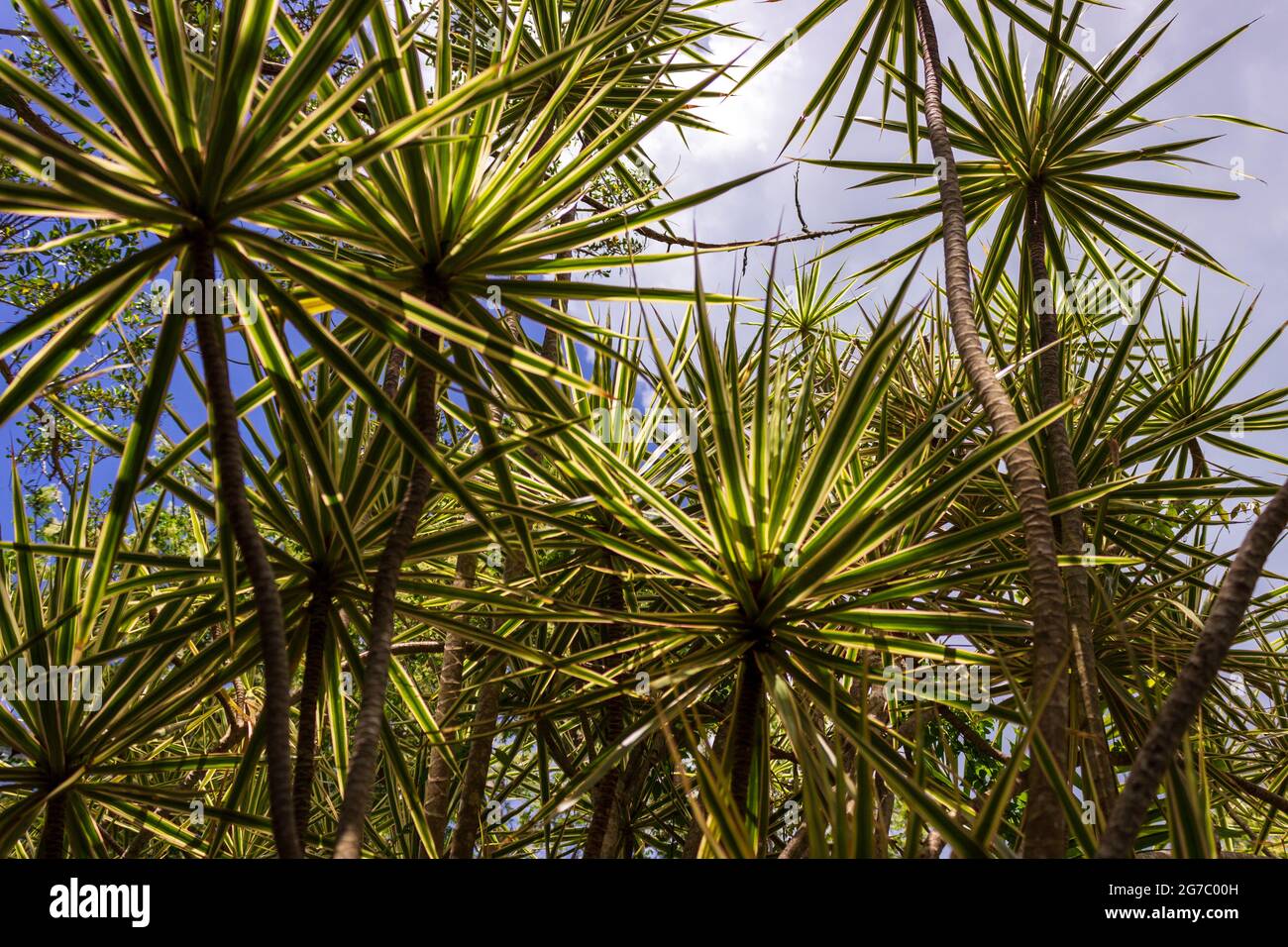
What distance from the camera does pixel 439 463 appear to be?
5.63 feet

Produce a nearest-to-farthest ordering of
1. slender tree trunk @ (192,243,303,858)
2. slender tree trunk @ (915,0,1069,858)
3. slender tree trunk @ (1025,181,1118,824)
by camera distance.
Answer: slender tree trunk @ (192,243,303,858) < slender tree trunk @ (915,0,1069,858) < slender tree trunk @ (1025,181,1118,824)

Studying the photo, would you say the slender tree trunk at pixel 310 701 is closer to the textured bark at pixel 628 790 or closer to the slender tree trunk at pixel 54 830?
the slender tree trunk at pixel 54 830

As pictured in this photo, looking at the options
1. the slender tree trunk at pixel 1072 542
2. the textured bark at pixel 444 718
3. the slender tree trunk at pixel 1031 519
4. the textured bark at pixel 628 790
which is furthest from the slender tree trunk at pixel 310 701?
the slender tree trunk at pixel 1072 542

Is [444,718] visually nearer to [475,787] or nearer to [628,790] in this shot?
[475,787]

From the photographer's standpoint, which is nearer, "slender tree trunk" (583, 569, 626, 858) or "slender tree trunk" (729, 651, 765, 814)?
"slender tree trunk" (729, 651, 765, 814)

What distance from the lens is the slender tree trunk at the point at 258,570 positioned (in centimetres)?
142

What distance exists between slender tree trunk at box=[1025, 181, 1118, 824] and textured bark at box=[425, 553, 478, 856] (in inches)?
73.6

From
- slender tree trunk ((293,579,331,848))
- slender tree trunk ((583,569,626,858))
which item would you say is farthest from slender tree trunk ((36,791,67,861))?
slender tree trunk ((583,569,626,858))

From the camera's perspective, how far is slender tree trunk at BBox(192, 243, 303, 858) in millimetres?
1416

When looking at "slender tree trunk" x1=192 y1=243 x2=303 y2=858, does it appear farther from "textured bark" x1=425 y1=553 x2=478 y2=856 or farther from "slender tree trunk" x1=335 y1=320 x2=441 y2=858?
"textured bark" x1=425 y1=553 x2=478 y2=856

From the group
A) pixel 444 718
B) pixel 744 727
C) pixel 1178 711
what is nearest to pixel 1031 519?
pixel 744 727

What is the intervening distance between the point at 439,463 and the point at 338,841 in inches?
27.2

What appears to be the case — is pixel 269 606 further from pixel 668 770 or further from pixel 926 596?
pixel 668 770
